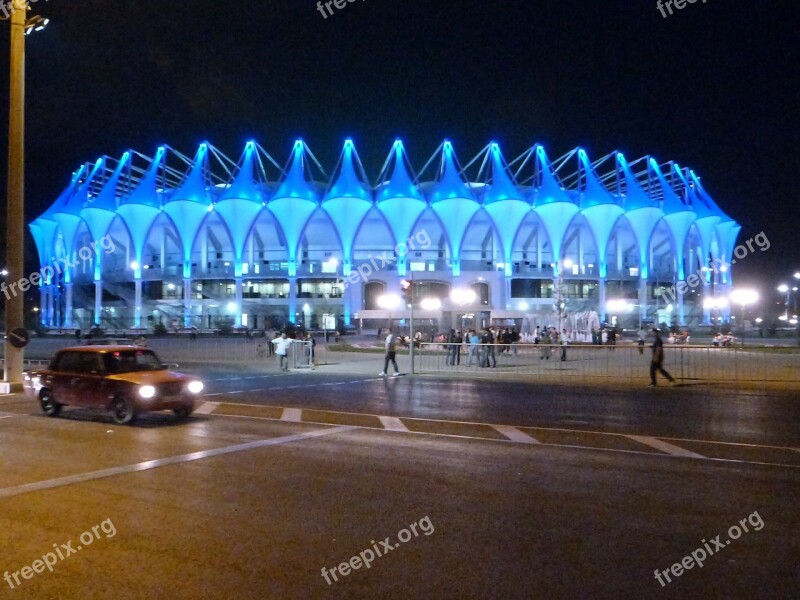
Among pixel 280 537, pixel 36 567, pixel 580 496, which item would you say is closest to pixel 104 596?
pixel 36 567

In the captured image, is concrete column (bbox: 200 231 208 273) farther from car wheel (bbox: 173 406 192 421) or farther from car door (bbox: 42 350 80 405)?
car wheel (bbox: 173 406 192 421)

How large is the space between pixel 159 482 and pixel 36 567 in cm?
261

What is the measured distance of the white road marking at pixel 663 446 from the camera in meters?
9.48

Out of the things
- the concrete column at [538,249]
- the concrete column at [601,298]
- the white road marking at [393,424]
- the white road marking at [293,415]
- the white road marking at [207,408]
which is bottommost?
the white road marking at [393,424]

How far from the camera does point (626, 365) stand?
23219mm

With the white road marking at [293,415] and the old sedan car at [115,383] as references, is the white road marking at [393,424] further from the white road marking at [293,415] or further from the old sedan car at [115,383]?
the old sedan car at [115,383]

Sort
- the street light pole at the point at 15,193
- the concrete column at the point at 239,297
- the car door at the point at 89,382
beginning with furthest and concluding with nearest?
the concrete column at the point at 239,297 → the street light pole at the point at 15,193 → the car door at the point at 89,382

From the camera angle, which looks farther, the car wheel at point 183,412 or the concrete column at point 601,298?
the concrete column at point 601,298

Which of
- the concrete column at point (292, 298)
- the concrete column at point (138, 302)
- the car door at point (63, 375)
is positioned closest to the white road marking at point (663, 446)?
the car door at point (63, 375)

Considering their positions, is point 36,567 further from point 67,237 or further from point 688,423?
point 67,237

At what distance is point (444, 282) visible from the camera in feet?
Answer: 229

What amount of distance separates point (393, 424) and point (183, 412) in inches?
164

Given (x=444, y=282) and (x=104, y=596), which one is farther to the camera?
(x=444, y=282)

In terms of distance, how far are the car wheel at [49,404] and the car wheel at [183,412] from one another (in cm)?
248
